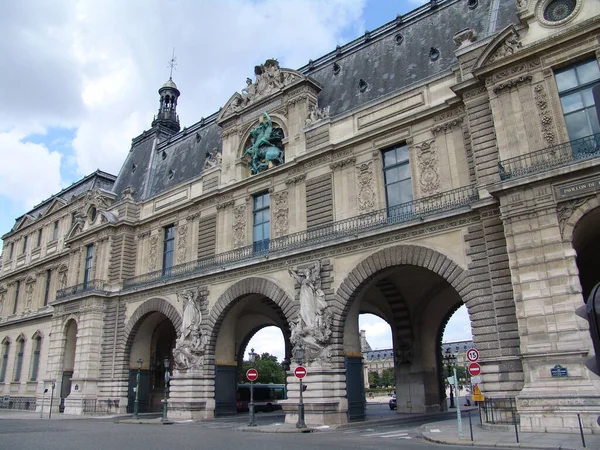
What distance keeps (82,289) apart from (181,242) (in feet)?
31.4

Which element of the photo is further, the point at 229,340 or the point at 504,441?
the point at 229,340

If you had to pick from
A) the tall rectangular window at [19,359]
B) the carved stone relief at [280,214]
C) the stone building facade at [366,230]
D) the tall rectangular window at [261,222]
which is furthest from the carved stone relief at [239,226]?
the tall rectangular window at [19,359]

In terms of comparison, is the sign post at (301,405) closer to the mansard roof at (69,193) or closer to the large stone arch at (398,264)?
the large stone arch at (398,264)

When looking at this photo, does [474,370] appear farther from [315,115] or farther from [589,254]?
[315,115]

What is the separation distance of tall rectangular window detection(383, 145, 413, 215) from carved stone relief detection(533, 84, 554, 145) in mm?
6270

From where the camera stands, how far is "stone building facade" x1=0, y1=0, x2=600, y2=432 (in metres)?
17.4

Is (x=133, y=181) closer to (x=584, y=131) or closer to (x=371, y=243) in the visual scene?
(x=371, y=243)

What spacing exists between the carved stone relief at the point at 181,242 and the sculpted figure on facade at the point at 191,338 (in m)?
3.49

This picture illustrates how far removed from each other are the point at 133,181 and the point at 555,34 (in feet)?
103

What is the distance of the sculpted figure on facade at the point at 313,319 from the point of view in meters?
22.7

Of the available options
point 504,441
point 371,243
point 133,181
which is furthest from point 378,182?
point 133,181

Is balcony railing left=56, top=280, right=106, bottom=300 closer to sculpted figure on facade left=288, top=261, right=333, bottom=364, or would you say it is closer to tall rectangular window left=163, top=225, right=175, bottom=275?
tall rectangular window left=163, top=225, right=175, bottom=275

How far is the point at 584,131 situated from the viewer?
59.3ft

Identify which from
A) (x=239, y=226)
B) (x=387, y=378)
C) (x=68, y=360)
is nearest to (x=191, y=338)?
(x=239, y=226)
